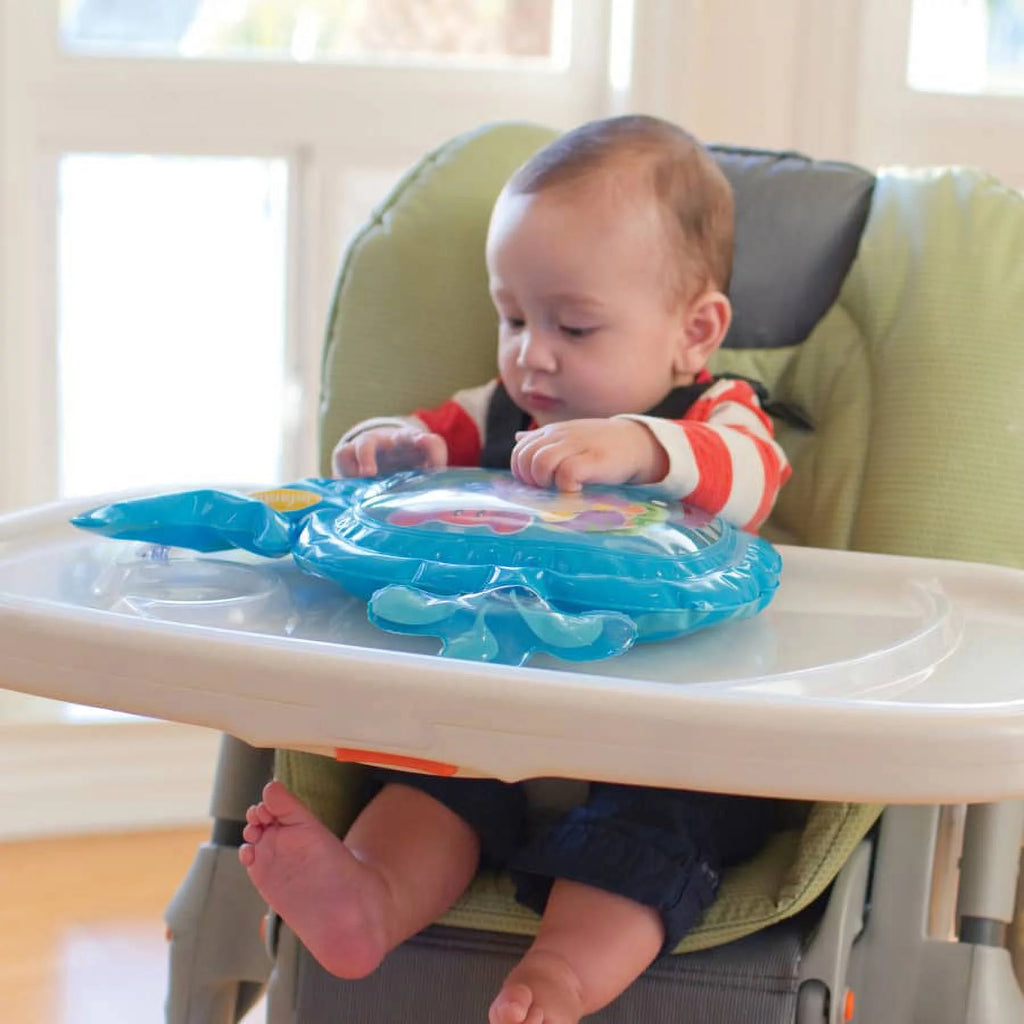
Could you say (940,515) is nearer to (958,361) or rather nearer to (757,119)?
(958,361)

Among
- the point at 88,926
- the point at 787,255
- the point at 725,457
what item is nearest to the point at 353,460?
the point at 725,457

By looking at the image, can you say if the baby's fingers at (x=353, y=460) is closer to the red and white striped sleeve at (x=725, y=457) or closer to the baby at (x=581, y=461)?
the baby at (x=581, y=461)

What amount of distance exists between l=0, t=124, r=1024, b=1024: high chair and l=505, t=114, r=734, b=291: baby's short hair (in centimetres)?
6

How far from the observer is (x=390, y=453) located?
1.07m

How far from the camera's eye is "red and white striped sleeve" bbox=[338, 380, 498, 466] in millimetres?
1138

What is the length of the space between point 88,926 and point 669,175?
106 cm

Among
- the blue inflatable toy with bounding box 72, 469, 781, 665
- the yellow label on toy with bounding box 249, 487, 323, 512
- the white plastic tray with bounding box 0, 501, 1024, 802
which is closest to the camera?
the white plastic tray with bounding box 0, 501, 1024, 802

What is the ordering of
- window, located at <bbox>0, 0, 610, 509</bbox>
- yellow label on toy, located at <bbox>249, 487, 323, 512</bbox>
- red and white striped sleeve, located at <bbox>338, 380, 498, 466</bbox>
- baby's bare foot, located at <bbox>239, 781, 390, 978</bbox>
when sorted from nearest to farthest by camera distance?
baby's bare foot, located at <bbox>239, 781, 390, 978</bbox> < yellow label on toy, located at <bbox>249, 487, 323, 512</bbox> < red and white striped sleeve, located at <bbox>338, 380, 498, 466</bbox> < window, located at <bbox>0, 0, 610, 509</bbox>

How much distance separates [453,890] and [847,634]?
291mm

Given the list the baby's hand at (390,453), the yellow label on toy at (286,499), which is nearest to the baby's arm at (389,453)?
the baby's hand at (390,453)

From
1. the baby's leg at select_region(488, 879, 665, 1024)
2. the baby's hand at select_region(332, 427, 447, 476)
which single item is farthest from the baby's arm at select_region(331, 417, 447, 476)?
the baby's leg at select_region(488, 879, 665, 1024)

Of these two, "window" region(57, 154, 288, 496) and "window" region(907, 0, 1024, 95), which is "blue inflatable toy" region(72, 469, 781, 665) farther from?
"window" region(907, 0, 1024, 95)


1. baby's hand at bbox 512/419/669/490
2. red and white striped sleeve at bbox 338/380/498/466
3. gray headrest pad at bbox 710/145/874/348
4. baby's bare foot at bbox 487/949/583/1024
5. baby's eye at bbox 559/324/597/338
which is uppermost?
gray headrest pad at bbox 710/145/874/348

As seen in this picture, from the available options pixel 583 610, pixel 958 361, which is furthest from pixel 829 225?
pixel 583 610
